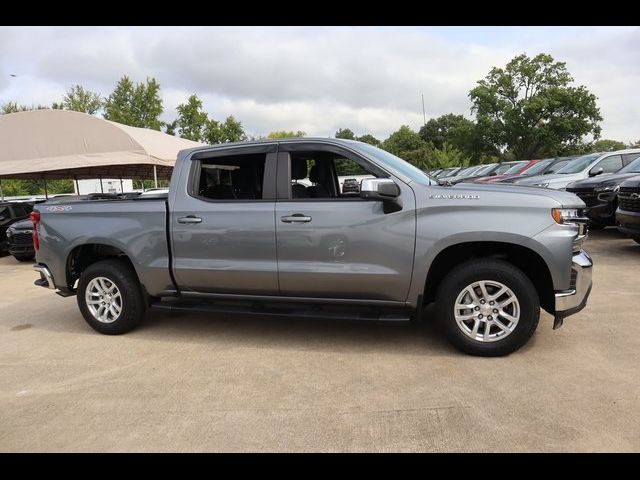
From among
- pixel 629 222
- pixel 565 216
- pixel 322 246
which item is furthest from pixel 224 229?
pixel 629 222

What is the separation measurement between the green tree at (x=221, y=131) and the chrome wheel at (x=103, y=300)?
102ft

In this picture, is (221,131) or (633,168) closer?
(633,168)

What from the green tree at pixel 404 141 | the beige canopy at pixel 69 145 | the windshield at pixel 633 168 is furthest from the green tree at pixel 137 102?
the green tree at pixel 404 141

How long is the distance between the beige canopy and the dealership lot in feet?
33.2

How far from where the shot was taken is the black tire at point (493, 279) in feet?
12.9

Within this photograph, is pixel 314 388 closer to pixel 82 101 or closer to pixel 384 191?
pixel 384 191

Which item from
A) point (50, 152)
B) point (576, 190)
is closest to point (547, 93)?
point (576, 190)

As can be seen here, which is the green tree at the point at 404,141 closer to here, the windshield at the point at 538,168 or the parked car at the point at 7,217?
the windshield at the point at 538,168

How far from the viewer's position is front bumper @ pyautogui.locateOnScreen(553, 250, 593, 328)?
3.89 meters

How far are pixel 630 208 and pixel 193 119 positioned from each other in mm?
32200

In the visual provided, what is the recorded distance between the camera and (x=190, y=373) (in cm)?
407

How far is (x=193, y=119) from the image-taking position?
35.6 m

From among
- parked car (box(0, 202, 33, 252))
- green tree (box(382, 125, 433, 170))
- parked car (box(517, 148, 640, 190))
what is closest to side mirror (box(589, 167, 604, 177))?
parked car (box(517, 148, 640, 190))
